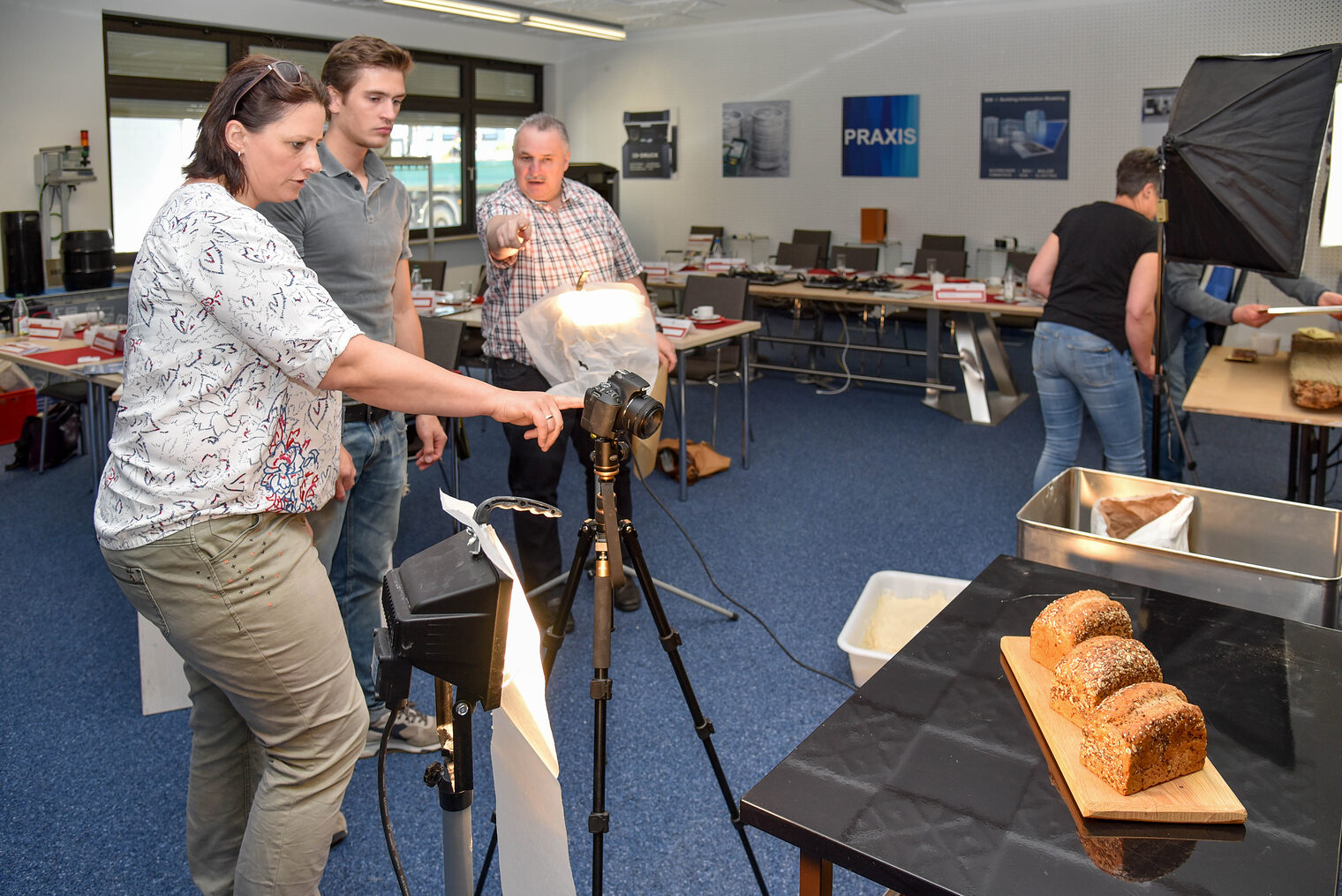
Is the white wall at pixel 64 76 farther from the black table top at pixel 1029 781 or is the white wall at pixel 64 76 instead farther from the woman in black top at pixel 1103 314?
the black table top at pixel 1029 781

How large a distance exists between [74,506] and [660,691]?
10.5 feet

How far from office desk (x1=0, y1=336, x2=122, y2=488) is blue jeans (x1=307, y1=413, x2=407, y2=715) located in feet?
6.98

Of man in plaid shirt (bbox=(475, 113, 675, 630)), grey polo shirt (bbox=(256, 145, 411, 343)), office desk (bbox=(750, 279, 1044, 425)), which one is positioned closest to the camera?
grey polo shirt (bbox=(256, 145, 411, 343))

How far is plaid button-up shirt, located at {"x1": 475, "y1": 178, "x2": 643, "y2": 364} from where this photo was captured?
3.04m

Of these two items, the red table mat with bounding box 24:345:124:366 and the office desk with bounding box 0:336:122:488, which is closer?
the office desk with bounding box 0:336:122:488

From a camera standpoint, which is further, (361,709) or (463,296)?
(463,296)

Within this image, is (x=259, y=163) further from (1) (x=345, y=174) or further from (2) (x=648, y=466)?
(2) (x=648, y=466)

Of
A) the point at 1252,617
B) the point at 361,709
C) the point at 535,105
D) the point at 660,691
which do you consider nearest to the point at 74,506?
the point at 660,691

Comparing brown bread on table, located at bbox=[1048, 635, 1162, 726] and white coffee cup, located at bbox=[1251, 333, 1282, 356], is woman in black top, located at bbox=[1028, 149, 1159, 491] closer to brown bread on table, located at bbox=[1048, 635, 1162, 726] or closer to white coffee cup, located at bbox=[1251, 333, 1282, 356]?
white coffee cup, located at bbox=[1251, 333, 1282, 356]

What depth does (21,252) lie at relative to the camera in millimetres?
6285

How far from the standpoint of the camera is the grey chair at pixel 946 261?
7.96m

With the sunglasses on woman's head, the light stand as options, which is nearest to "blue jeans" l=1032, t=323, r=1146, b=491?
the sunglasses on woman's head

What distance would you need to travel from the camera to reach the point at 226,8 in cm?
805

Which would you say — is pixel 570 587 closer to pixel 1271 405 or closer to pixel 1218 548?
pixel 1218 548
